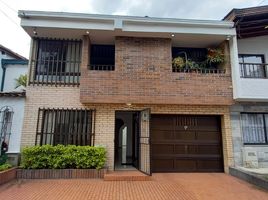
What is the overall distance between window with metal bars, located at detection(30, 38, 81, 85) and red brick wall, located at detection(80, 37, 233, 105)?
0.76 m

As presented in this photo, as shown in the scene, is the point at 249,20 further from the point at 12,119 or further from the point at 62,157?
the point at 12,119

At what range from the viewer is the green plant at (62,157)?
730cm

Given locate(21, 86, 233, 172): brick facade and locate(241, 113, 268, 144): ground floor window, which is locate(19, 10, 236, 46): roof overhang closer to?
locate(21, 86, 233, 172): brick facade

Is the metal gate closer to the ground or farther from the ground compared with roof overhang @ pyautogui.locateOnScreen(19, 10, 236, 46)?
closer to the ground

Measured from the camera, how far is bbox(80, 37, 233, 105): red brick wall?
7.91 metres

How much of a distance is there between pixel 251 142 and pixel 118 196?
20.6 feet

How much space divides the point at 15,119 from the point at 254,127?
383 inches

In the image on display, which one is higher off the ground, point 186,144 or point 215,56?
point 215,56

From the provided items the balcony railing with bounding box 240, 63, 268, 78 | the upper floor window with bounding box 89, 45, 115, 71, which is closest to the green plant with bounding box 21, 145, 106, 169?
the upper floor window with bounding box 89, 45, 115, 71

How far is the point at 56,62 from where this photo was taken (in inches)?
344

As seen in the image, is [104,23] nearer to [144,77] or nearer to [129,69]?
[129,69]

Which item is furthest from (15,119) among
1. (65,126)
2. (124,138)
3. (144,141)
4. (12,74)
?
(12,74)

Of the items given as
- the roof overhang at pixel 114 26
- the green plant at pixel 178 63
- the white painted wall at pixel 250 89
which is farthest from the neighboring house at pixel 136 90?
the white painted wall at pixel 250 89

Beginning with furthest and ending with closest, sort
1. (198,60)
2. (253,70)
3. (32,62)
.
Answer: (198,60) → (253,70) → (32,62)
